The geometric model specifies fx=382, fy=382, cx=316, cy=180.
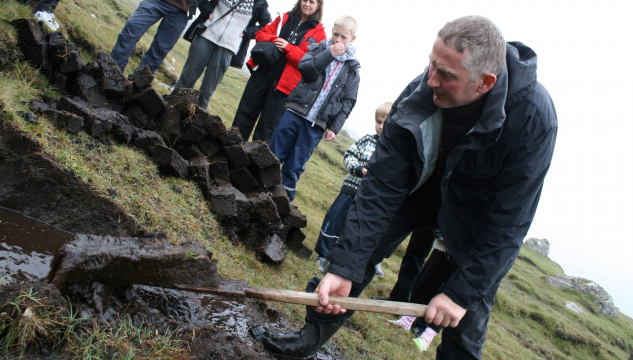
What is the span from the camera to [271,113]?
6500 millimetres

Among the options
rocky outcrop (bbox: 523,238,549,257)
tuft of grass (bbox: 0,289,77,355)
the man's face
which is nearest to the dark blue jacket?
the man's face

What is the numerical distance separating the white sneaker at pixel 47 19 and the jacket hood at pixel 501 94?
230 inches

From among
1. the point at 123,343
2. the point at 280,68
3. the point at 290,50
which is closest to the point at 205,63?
the point at 280,68

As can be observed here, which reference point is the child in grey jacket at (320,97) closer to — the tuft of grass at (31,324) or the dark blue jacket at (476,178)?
the dark blue jacket at (476,178)

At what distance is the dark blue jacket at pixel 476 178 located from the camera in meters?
2.63

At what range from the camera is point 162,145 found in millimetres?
4820

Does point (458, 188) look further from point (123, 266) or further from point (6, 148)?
point (6, 148)

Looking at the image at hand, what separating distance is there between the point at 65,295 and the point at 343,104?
459cm

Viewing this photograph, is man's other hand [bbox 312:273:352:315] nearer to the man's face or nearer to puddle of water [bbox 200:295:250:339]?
puddle of water [bbox 200:295:250:339]

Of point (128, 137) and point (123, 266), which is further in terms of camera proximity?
point (128, 137)

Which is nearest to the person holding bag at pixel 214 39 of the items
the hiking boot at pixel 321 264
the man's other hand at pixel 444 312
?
the hiking boot at pixel 321 264

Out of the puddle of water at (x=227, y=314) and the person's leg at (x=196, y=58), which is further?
the person's leg at (x=196, y=58)

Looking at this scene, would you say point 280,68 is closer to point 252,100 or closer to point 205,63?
point 252,100

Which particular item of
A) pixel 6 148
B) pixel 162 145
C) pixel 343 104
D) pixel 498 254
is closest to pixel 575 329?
pixel 343 104
